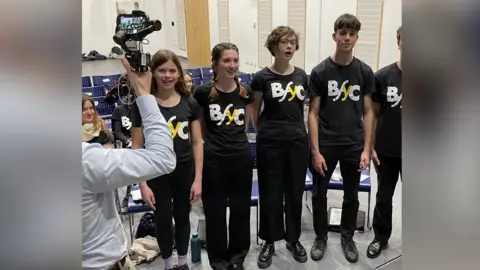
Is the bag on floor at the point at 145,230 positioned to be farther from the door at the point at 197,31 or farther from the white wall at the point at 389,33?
the door at the point at 197,31

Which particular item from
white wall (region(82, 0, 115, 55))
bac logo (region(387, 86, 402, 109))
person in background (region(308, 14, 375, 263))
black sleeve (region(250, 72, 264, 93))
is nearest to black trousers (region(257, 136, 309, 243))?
person in background (region(308, 14, 375, 263))

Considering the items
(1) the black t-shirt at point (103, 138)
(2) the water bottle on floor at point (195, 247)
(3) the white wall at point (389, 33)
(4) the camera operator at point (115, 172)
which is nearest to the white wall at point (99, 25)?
(3) the white wall at point (389, 33)

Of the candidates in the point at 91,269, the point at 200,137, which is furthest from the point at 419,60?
the point at 200,137

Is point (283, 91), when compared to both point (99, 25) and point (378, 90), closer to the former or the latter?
point (378, 90)

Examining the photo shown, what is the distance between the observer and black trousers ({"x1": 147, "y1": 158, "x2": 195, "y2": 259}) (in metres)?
2.56

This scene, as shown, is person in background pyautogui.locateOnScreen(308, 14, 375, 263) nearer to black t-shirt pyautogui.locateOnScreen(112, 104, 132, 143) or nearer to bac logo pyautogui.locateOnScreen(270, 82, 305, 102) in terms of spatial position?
bac logo pyautogui.locateOnScreen(270, 82, 305, 102)

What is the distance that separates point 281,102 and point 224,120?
1.33 ft

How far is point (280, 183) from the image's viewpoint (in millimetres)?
2904

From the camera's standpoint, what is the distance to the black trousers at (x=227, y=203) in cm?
267

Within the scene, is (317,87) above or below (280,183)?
above

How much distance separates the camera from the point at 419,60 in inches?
20.3

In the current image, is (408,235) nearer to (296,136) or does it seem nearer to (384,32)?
(296,136)

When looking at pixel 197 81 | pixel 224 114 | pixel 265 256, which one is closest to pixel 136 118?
pixel 224 114

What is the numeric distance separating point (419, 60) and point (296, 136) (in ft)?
7.46
